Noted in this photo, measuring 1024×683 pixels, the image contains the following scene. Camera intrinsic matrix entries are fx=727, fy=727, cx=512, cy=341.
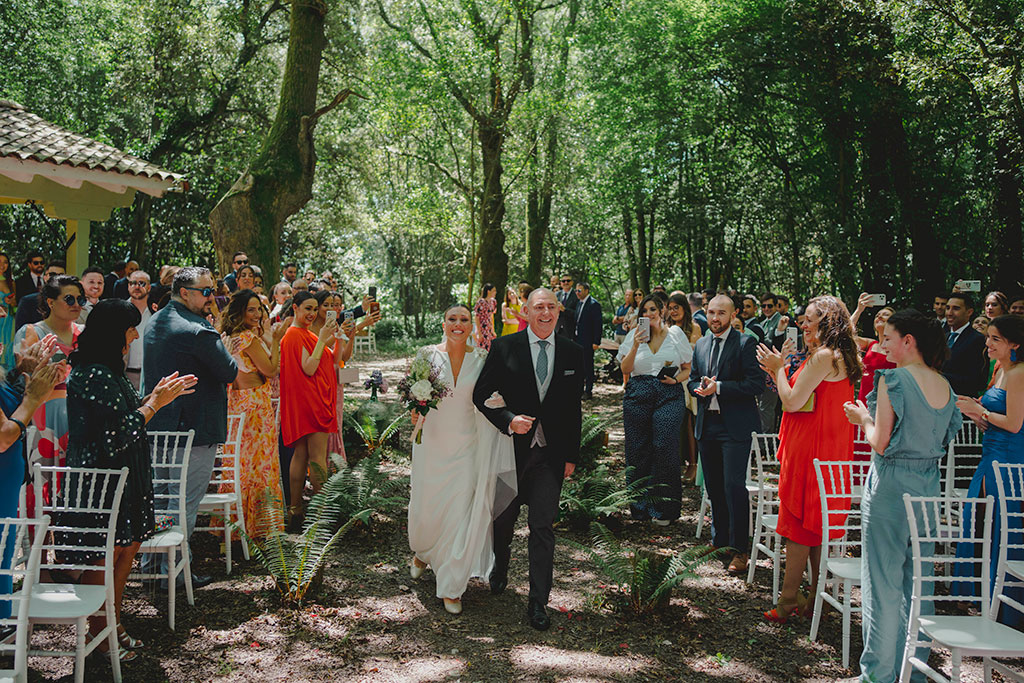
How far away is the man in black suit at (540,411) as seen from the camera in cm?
487

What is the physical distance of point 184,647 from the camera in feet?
14.5


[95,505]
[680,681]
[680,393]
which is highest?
[680,393]

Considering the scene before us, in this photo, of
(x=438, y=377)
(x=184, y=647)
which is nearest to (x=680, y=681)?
(x=438, y=377)

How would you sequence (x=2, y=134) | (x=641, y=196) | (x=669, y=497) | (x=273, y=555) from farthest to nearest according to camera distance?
(x=641, y=196)
(x=2, y=134)
(x=669, y=497)
(x=273, y=555)

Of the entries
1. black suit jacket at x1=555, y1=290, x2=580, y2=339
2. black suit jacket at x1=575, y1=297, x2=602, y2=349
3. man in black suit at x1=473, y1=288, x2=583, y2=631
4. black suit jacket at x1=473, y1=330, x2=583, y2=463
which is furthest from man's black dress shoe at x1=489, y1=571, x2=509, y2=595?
black suit jacket at x1=575, y1=297, x2=602, y2=349

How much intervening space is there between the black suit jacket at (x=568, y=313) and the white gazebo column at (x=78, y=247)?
7338 mm


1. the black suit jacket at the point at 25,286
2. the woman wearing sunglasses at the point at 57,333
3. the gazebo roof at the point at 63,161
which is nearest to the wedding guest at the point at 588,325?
the gazebo roof at the point at 63,161

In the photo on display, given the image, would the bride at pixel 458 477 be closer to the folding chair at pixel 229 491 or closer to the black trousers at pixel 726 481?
the folding chair at pixel 229 491

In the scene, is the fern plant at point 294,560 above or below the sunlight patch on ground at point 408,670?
above

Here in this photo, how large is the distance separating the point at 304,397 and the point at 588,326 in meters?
7.96

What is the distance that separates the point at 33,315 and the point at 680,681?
7.92m

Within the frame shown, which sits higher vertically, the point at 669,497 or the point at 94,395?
the point at 94,395

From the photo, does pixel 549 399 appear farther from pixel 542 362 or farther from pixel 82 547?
pixel 82 547

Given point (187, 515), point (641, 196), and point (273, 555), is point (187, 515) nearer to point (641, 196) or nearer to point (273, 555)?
point (273, 555)
